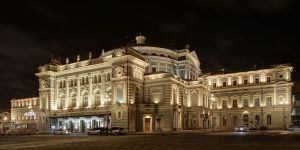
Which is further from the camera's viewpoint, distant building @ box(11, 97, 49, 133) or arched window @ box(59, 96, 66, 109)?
distant building @ box(11, 97, 49, 133)

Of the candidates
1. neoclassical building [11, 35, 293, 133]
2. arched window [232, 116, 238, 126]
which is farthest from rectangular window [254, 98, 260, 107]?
arched window [232, 116, 238, 126]

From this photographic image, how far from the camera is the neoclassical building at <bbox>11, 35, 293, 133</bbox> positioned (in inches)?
3007

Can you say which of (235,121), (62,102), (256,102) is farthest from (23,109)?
(256,102)

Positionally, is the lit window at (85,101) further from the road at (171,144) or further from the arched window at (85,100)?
the road at (171,144)

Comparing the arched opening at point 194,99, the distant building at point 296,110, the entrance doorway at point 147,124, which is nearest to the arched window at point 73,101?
the entrance doorway at point 147,124

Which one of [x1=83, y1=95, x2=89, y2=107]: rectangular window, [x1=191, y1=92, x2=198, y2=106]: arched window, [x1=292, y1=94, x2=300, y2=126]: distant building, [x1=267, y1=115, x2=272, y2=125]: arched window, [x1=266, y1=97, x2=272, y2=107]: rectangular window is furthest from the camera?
[x1=292, y1=94, x2=300, y2=126]: distant building

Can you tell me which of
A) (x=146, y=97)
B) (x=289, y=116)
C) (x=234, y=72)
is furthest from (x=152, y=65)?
(x=289, y=116)

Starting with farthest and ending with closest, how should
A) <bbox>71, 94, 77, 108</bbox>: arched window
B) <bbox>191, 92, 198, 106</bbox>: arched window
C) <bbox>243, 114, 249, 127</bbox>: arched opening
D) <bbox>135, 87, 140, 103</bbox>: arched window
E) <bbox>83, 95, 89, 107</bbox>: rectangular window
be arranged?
<bbox>243, 114, 249, 127</bbox>: arched opening
<bbox>191, 92, 198, 106</bbox>: arched window
<bbox>71, 94, 77, 108</bbox>: arched window
<bbox>83, 95, 89, 107</bbox>: rectangular window
<bbox>135, 87, 140, 103</bbox>: arched window

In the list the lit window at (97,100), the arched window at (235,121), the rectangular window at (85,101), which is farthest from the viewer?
the arched window at (235,121)

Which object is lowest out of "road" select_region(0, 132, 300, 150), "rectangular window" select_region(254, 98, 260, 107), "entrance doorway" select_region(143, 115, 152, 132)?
"entrance doorway" select_region(143, 115, 152, 132)

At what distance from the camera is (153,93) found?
262 ft

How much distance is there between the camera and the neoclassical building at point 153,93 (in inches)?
3007

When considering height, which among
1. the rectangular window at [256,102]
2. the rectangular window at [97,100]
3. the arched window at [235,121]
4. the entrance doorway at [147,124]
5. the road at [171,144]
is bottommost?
the arched window at [235,121]

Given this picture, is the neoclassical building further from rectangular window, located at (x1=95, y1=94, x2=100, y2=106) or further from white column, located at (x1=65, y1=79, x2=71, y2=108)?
rectangular window, located at (x1=95, y1=94, x2=100, y2=106)
